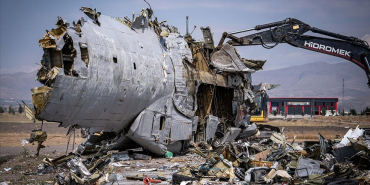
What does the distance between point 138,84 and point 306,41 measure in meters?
10.6

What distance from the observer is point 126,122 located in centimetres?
1384

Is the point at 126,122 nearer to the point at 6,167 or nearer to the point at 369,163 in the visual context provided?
the point at 6,167

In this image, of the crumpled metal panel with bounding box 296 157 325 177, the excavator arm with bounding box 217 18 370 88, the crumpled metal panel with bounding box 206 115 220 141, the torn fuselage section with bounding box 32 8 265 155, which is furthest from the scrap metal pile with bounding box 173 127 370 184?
the excavator arm with bounding box 217 18 370 88

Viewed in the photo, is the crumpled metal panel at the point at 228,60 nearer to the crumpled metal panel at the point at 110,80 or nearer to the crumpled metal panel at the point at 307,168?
the crumpled metal panel at the point at 110,80

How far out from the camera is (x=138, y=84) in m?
13.3

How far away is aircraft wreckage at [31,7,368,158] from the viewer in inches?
444

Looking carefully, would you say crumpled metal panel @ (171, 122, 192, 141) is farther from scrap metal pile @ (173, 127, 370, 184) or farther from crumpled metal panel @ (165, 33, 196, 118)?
scrap metal pile @ (173, 127, 370, 184)

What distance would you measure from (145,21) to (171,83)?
2518 millimetres

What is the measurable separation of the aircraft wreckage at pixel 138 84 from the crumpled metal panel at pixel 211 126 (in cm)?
4

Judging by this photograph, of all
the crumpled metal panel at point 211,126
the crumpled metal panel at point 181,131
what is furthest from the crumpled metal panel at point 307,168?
the crumpled metal panel at point 211,126

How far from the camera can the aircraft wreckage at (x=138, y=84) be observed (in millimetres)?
11266

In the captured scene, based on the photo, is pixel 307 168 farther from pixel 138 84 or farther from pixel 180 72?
pixel 180 72

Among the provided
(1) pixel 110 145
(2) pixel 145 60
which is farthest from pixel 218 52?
(1) pixel 110 145

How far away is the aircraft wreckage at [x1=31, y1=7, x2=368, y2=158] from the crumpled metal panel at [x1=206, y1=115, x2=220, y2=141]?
0.14 ft
